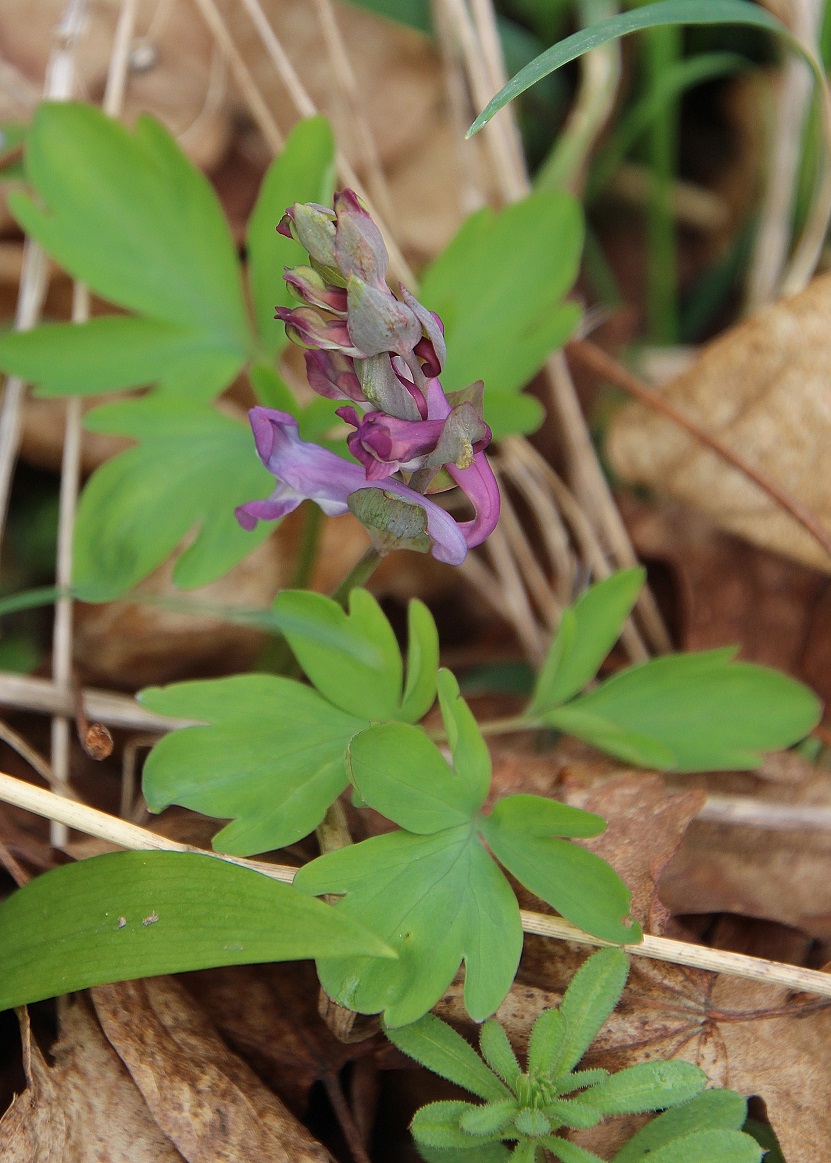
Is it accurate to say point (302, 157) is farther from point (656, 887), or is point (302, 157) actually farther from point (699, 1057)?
point (699, 1057)

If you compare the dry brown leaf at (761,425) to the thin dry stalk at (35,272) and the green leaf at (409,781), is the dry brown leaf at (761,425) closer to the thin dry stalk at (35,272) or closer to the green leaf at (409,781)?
the green leaf at (409,781)

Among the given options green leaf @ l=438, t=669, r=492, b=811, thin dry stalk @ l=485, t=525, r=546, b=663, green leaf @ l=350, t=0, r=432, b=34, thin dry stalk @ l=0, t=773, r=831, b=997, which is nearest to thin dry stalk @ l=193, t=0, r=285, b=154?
green leaf @ l=350, t=0, r=432, b=34

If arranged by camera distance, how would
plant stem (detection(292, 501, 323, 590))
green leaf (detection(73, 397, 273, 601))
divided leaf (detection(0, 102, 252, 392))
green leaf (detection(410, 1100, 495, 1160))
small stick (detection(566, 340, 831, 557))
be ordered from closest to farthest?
green leaf (detection(410, 1100, 495, 1160)) → green leaf (detection(73, 397, 273, 601)) → divided leaf (detection(0, 102, 252, 392)) → plant stem (detection(292, 501, 323, 590)) → small stick (detection(566, 340, 831, 557))

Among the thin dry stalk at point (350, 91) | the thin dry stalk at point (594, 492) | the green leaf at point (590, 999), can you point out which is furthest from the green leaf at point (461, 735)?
the thin dry stalk at point (350, 91)

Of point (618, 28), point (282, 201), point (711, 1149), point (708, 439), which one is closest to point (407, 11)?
point (282, 201)

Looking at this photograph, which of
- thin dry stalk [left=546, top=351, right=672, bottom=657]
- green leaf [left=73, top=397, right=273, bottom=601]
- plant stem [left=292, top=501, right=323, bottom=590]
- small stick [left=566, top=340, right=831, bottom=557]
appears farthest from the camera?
thin dry stalk [left=546, top=351, right=672, bottom=657]

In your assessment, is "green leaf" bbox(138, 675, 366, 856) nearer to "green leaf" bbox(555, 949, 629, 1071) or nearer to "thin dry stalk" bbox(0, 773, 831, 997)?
"thin dry stalk" bbox(0, 773, 831, 997)
